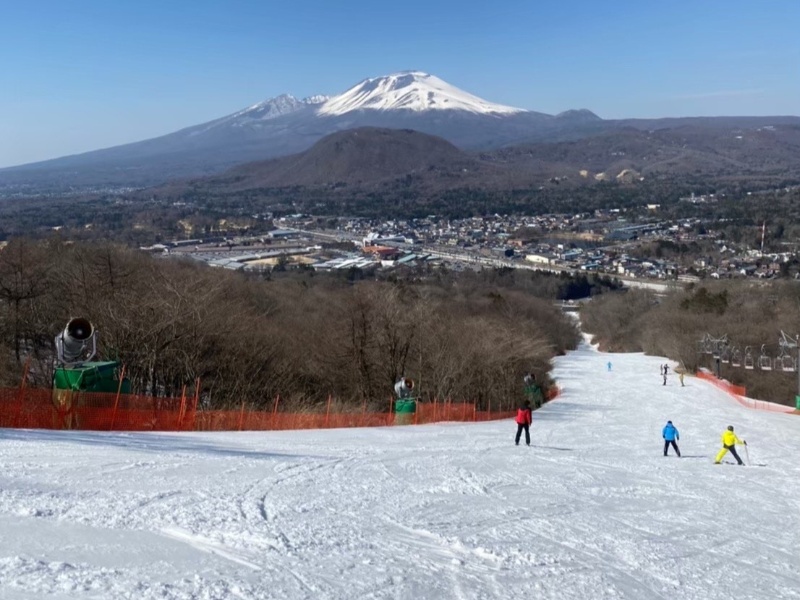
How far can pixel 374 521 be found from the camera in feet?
30.0

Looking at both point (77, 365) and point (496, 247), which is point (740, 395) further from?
point (496, 247)

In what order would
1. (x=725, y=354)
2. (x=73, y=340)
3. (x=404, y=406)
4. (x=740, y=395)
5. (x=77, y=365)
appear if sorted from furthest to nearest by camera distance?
(x=725, y=354) < (x=740, y=395) < (x=404, y=406) < (x=77, y=365) < (x=73, y=340)

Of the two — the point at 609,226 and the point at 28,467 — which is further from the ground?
the point at 28,467

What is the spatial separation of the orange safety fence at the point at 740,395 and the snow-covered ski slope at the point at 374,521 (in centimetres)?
2068

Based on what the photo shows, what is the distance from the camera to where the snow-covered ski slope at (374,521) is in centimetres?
676

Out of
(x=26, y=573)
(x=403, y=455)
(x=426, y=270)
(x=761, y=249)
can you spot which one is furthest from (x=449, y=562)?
(x=761, y=249)

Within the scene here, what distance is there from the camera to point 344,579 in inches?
272

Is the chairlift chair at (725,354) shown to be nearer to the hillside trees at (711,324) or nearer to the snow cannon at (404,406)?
the hillside trees at (711,324)

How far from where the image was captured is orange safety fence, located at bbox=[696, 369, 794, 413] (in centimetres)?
3641

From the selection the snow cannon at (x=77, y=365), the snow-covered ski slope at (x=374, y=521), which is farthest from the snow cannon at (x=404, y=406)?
the snow cannon at (x=77, y=365)

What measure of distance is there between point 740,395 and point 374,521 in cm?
3689

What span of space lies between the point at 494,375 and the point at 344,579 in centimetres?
2847

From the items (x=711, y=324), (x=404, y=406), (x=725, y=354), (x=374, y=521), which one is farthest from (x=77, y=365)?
(x=711, y=324)

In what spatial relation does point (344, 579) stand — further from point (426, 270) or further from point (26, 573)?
point (426, 270)
